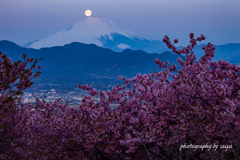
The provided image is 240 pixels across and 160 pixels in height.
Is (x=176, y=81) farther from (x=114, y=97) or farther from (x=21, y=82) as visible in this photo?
(x=21, y=82)

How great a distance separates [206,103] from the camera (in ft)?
18.1

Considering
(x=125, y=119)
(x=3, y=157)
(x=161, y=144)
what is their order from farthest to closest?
(x=3, y=157) < (x=125, y=119) < (x=161, y=144)

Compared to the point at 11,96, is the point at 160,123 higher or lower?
lower

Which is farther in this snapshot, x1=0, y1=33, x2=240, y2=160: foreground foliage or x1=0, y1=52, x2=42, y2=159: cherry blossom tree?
x1=0, y1=52, x2=42, y2=159: cherry blossom tree

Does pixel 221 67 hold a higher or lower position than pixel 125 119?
higher

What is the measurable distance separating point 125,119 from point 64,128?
173 centimetres

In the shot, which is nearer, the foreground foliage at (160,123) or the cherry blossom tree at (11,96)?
the foreground foliage at (160,123)

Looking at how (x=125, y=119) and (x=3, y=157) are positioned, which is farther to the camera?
(x=3, y=157)

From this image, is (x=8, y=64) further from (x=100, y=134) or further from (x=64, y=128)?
(x=100, y=134)

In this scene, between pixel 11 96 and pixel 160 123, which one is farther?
pixel 11 96

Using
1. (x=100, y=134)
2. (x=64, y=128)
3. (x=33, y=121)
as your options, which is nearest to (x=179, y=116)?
(x=100, y=134)

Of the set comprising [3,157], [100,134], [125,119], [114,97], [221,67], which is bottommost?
[3,157]

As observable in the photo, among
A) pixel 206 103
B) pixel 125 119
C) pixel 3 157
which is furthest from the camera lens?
pixel 3 157

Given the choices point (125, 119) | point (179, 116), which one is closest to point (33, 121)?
point (125, 119)
